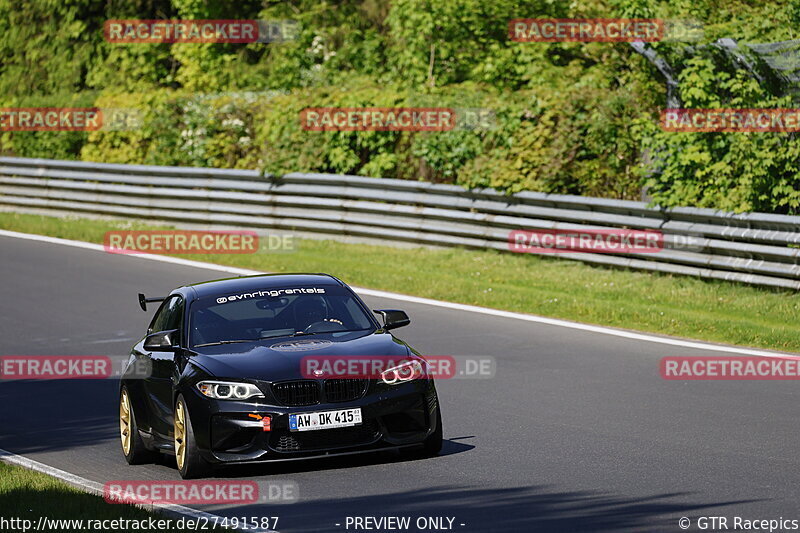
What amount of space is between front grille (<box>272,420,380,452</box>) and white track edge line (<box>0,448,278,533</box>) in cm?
97

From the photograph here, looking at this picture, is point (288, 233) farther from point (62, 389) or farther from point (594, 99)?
point (62, 389)

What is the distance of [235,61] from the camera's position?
36.2 meters

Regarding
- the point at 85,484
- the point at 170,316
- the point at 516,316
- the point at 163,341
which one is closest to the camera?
the point at 85,484

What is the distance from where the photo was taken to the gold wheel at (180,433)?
1003 cm

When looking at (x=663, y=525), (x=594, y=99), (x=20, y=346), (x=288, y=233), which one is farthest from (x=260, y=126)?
(x=663, y=525)

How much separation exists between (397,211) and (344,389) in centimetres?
1363

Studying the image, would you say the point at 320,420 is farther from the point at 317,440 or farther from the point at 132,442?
the point at 132,442

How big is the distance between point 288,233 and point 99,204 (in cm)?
550

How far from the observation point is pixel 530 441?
11.0 metres

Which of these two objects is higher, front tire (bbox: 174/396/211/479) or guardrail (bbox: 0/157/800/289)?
guardrail (bbox: 0/157/800/289)

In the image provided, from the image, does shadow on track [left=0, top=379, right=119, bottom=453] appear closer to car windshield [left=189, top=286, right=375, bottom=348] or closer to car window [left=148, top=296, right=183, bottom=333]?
car window [left=148, top=296, right=183, bottom=333]

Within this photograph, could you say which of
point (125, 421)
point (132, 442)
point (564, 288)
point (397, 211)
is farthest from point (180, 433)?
point (397, 211)

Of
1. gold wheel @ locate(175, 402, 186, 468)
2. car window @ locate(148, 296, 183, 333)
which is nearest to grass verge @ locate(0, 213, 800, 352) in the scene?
car window @ locate(148, 296, 183, 333)

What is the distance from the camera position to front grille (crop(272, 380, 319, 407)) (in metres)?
9.81
